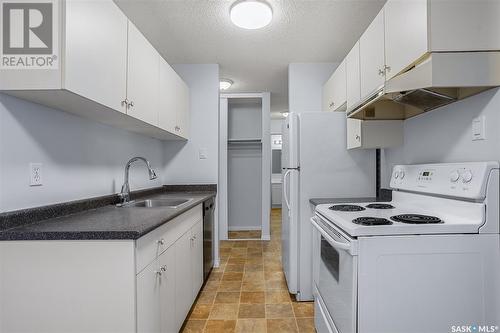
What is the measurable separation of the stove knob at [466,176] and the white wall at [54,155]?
84.0 inches

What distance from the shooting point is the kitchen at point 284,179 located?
1.13m

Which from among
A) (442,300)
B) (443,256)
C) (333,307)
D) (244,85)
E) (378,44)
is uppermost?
(244,85)

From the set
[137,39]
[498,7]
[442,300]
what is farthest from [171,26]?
[442,300]

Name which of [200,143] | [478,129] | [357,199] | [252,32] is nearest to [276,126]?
[200,143]

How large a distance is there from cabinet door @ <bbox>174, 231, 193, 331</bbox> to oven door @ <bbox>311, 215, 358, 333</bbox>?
0.92m

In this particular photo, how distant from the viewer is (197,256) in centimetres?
226

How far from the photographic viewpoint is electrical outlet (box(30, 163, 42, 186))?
1.36 m

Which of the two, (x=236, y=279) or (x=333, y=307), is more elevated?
(x=333, y=307)

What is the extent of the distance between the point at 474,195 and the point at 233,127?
13.0 feet

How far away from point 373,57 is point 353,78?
0.35m

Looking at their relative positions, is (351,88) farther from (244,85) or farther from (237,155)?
(237,155)

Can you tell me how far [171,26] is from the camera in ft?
7.71

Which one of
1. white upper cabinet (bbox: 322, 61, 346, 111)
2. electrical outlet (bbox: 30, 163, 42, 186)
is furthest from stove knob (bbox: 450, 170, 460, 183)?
electrical outlet (bbox: 30, 163, 42, 186)

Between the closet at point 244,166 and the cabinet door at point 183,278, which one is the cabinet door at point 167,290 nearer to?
the cabinet door at point 183,278
